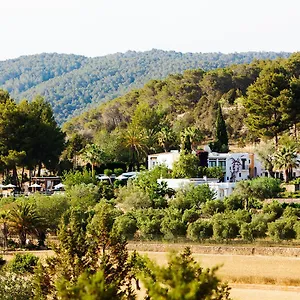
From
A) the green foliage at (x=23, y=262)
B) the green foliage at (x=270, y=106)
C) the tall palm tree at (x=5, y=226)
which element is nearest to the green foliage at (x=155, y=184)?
the green foliage at (x=270, y=106)

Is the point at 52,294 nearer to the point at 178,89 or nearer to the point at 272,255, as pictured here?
the point at 272,255

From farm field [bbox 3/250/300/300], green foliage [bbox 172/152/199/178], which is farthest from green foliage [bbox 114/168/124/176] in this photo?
farm field [bbox 3/250/300/300]

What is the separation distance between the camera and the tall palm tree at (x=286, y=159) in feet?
196

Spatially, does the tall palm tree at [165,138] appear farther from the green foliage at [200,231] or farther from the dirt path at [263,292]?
the dirt path at [263,292]

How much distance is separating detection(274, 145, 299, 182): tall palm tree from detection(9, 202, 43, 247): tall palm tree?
20145 mm

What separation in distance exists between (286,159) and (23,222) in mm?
21569

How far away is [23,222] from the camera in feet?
160

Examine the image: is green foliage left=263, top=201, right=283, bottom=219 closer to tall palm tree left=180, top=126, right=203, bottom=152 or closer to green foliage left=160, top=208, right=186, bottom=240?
green foliage left=160, top=208, right=186, bottom=240

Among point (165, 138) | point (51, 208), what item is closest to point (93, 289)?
point (51, 208)

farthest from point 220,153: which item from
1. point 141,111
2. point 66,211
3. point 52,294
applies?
point 52,294

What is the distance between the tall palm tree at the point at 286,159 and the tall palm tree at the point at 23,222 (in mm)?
20145

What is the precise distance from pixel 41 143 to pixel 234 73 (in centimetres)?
3268

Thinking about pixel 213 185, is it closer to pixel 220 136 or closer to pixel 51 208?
pixel 51 208

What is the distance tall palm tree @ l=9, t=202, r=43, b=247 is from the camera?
160 ft
